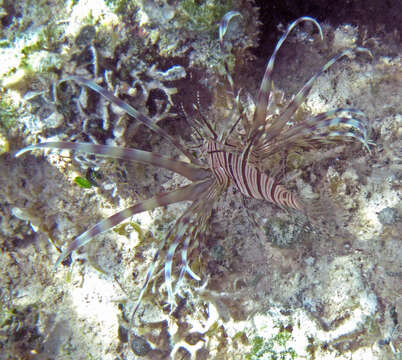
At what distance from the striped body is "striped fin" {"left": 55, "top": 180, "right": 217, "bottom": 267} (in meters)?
0.17

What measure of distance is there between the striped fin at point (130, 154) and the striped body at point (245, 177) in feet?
0.44

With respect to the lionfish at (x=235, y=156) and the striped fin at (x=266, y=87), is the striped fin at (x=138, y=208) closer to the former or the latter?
the lionfish at (x=235, y=156)

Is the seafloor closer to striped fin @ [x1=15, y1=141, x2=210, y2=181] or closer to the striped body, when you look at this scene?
the striped body

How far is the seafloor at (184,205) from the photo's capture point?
88.3 inches

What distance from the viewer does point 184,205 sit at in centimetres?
295

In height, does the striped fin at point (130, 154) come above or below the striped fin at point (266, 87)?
below

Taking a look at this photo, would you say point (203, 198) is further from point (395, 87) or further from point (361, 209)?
point (395, 87)

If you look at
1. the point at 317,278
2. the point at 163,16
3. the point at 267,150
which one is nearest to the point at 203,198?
the point at 267,150

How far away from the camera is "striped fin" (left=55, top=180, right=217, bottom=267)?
5.15 ft

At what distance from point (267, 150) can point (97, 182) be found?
5.91 ft

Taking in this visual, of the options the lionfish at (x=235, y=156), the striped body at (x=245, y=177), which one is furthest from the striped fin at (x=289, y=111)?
the striped body at (x=245, y=177)

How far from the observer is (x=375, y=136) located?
2.46m

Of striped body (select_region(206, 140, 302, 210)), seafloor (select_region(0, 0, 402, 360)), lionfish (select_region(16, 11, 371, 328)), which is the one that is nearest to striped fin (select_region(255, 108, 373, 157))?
lionfish (select_region(16, 11, 371, 328))

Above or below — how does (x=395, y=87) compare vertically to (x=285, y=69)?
below
